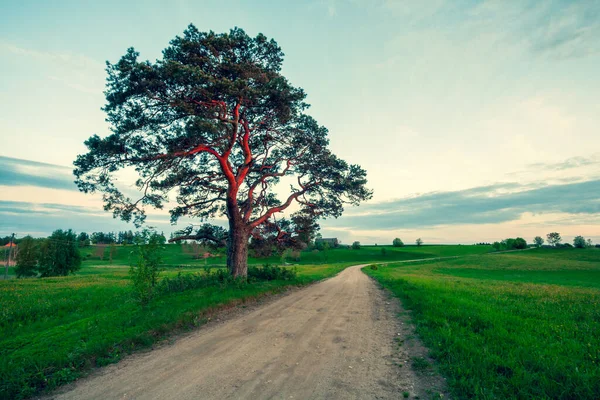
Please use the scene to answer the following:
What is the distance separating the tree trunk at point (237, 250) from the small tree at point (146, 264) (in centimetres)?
659

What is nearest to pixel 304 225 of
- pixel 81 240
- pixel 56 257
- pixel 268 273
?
pixel 268 273

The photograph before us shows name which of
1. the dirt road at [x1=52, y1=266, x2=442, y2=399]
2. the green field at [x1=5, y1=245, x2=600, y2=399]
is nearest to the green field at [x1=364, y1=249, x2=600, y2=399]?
the green field at [x1=5, y1=245, x2=600, y2=399]

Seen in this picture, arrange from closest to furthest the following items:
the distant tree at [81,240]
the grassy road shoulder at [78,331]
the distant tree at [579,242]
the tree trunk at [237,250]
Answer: the grassy road shoulder at [78,331]
the tree trunk at [237,250]
the distant tree at [81,240]
the distant tree at [579,242]

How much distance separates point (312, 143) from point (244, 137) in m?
4.42

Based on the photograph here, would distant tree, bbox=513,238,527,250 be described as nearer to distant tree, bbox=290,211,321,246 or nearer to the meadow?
distant tree, bbox=290,211,321,246

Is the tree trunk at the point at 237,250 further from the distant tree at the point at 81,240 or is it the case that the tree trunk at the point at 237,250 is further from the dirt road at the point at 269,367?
the distant tree at the point at 81,240

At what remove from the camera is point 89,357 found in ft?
21.0

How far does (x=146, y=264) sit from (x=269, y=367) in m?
7.34

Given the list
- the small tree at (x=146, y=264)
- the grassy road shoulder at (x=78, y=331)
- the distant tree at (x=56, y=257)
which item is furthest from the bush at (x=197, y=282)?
the distant tree at (x=56, y=257)

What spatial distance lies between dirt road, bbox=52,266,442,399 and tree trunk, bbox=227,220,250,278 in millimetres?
8018

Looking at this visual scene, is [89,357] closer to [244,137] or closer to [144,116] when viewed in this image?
[144,116]

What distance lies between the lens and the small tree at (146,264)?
34.1ft

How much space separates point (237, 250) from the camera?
1756 centimetres

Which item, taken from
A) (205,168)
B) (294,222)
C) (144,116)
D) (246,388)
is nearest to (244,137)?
(205,168)
